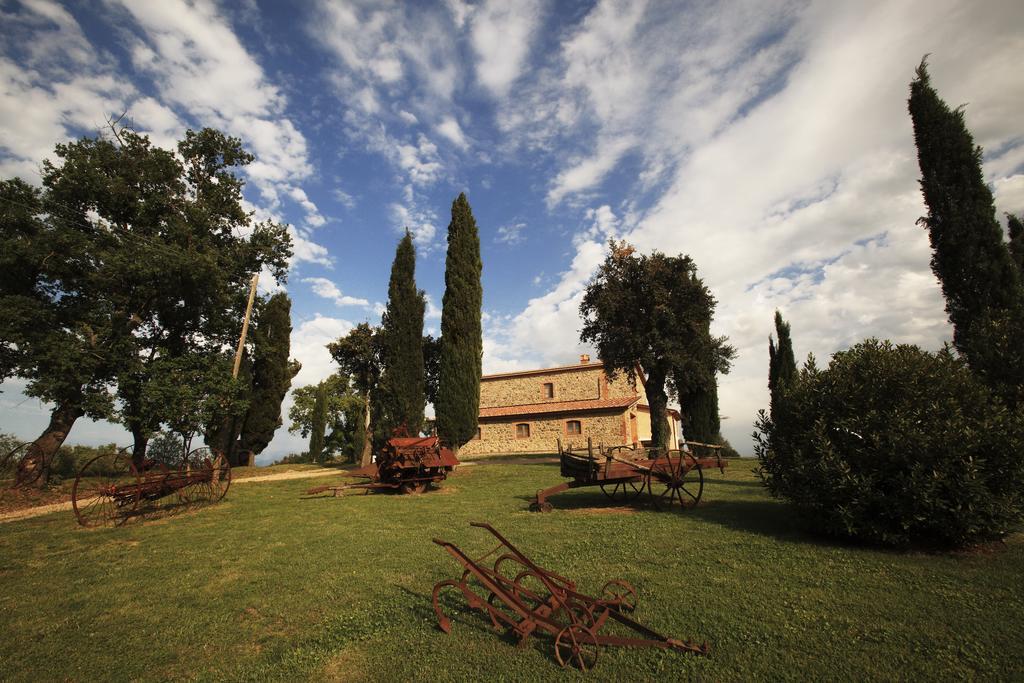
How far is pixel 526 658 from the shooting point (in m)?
3.87

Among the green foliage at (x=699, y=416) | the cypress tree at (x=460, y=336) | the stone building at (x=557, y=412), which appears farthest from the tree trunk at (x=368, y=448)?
the green foliage at (x=699, y=416)

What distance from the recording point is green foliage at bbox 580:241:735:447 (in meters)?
20.7

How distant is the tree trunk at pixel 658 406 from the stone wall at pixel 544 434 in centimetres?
718

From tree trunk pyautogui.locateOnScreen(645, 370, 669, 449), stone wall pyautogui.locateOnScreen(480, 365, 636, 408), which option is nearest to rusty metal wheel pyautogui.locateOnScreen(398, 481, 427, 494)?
tree trunk pyautogui.locateOnScreen(645, 370, 669, 449)

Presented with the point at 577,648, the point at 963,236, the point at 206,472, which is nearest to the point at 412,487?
the point at 206,472

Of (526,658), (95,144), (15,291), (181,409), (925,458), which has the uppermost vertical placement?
(95,144)

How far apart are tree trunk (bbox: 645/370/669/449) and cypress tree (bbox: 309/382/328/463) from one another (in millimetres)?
21121

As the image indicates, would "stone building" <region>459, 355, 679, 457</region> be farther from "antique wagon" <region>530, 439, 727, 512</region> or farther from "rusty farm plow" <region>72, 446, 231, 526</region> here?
"rusty farm plow" <region>72, 446, 231, 526</region>

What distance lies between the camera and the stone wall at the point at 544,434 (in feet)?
94.2

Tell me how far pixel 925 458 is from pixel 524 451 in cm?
2566

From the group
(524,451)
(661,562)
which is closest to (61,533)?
(661,562)

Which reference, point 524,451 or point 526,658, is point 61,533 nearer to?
point 526,658

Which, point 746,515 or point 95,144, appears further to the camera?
point 95,144

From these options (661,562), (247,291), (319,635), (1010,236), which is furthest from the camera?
(247,291)
